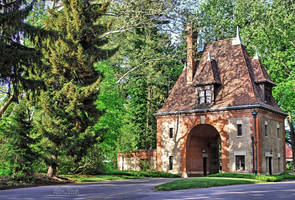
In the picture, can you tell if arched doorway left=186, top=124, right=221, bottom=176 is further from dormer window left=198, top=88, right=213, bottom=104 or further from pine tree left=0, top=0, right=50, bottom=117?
pine tree left=0, top=0, right=50, bottom=117

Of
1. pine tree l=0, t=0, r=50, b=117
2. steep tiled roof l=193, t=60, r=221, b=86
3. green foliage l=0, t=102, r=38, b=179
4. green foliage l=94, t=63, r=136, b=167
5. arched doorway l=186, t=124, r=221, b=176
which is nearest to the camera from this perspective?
pine tree l=0, t=0, r=50, b=117

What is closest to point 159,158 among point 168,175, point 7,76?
point 168,175

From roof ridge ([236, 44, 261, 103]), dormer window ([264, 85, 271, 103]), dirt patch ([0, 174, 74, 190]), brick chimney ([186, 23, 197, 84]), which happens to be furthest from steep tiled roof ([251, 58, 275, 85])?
dirt patch ([0, 174, 74, 190])

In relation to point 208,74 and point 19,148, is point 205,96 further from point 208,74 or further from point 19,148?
point 19,148

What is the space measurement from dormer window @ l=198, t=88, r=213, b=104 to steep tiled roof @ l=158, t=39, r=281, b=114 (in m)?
0.54

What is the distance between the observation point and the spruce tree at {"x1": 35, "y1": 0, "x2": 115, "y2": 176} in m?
24.9

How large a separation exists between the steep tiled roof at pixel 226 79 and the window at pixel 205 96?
580 mm

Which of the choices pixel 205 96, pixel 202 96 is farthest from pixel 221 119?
pixel 202 96

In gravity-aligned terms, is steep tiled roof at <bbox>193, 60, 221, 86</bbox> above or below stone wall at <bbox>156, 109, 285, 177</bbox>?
above

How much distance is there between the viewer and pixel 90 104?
1067 inches

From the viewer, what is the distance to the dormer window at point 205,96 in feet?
119

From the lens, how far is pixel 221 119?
115ft

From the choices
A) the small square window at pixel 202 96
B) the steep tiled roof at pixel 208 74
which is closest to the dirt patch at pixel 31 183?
the small square window at pixel 202 96

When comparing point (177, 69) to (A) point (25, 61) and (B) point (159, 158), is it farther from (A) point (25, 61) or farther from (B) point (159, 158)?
(A) point (25, 61)
